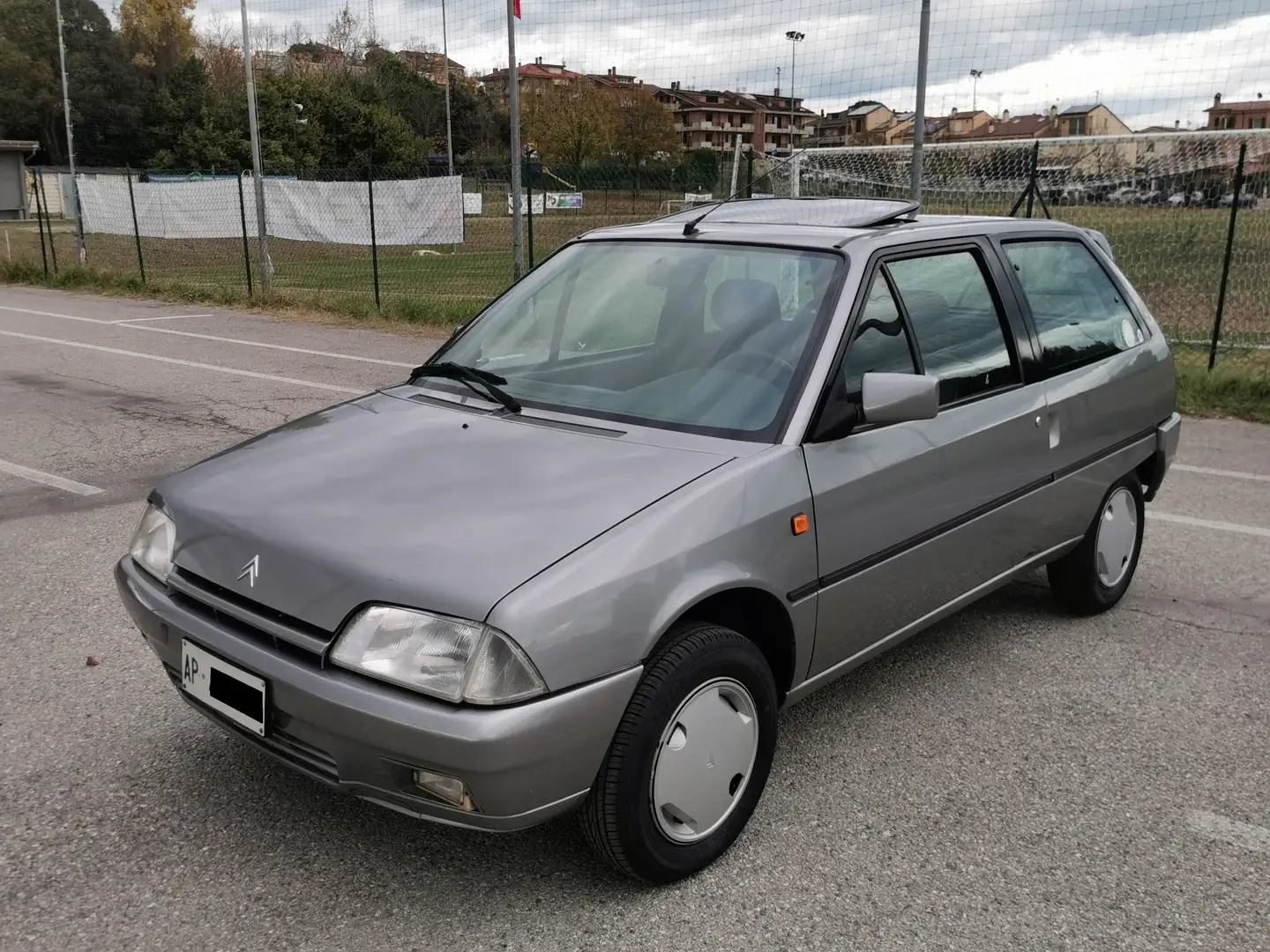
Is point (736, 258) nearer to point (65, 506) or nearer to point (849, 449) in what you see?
point (849, 449)

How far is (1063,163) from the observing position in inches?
439

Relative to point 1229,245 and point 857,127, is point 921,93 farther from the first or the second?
point 857,127

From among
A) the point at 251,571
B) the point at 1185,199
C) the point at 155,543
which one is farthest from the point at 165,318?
the point at 251,571

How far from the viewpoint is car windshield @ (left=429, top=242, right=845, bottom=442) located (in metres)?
3.10

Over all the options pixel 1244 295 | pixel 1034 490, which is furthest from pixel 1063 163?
pixel 1034 490

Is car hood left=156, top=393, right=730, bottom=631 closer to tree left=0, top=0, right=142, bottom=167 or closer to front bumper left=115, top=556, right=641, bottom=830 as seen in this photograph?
front bumper left=115, top=556, right=641, bottom=830

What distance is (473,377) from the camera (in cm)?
349

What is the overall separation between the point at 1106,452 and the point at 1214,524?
2.03 metres

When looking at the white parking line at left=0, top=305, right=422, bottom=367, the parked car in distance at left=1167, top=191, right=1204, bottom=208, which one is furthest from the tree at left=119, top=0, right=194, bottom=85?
the parked car in distance at left=1167, top=191, right=1204, bottom=208

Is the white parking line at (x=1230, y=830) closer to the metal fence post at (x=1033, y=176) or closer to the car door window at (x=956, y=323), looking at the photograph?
the car door window at (x=956, y=323)

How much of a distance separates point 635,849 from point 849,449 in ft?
4.04

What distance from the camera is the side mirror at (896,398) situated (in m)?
2.98

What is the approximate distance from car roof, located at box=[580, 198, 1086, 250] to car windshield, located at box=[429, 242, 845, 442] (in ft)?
0.22

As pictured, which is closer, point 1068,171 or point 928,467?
point 928,467
